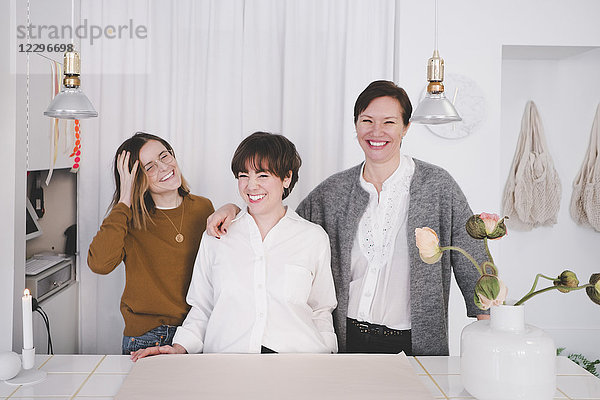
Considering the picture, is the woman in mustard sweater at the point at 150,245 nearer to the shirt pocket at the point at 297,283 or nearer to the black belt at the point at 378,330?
the shirt pocket at the point at 297,283

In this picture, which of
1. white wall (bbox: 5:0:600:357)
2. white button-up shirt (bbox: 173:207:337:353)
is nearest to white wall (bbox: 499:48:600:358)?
white wall (bbox: 5:0:600:357)

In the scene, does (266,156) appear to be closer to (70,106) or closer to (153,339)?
(70,106)

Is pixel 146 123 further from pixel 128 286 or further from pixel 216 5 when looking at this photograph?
pixel 128 286

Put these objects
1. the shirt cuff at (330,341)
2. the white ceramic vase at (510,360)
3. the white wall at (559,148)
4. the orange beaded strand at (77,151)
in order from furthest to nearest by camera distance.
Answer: the white wall at (559,148) < the orange beaded strand at (77,151) < the shirt cuff at (330,341) < the white ceramic vase at (510,360)

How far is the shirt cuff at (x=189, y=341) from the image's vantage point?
1.77m

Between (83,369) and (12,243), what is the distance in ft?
2.42

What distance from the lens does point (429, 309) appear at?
205 cm

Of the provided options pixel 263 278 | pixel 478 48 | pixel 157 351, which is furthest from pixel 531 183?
pixel 157 351

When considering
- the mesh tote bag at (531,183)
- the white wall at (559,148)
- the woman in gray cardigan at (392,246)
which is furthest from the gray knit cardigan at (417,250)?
the white wall at (559,148)

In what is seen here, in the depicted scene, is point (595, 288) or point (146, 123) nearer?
point (595, 288)

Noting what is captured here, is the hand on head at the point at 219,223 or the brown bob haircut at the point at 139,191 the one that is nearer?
the hand on head at the point at 219,223

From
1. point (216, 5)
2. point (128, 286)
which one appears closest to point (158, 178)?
point (128, 286)

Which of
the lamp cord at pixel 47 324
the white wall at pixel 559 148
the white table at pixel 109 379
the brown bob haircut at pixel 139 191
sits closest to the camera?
the white table at pixel 109 379

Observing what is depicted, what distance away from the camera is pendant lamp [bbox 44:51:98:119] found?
1.73 m
